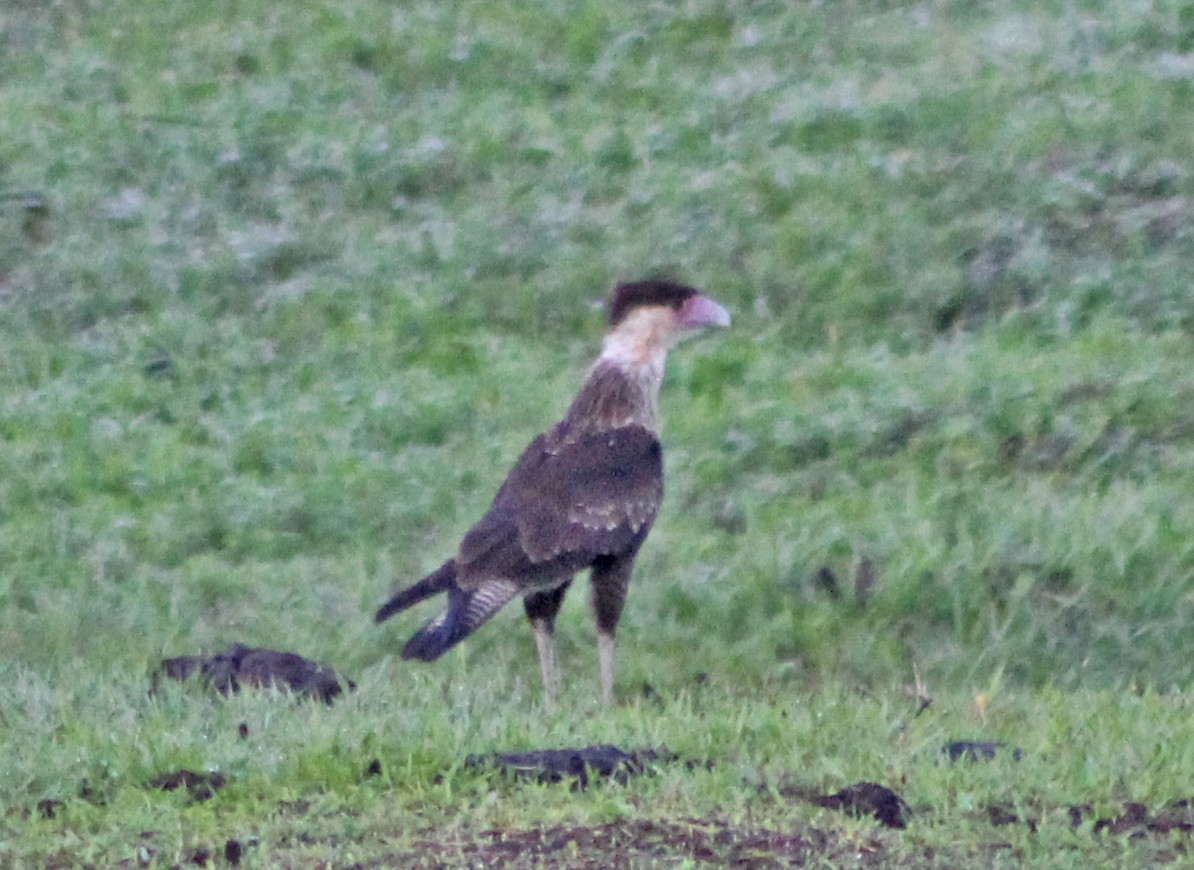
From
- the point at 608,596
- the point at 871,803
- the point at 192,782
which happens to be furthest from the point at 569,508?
the point at 871,803

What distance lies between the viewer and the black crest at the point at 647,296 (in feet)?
25.6

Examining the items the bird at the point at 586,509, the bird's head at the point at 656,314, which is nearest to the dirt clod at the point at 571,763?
the bird at the point at 586,509

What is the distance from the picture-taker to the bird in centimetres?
711

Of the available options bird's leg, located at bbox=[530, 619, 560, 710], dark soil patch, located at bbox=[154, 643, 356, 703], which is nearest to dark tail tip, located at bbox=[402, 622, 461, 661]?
dark soil patch, located at bbox=[154, 643, 356, 703]

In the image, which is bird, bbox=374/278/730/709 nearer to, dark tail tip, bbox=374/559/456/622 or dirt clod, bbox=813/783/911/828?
dark tail tip, bbox=374/559/456/622

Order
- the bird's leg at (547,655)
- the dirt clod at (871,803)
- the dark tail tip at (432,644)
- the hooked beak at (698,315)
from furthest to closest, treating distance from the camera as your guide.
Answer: the hooked beak at (698,315) < the bird's leg at (547,655) < the dark tail tip at (432,644) < the dirt clod at (871,803)

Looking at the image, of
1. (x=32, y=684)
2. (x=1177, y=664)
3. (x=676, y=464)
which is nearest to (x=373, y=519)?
(x=676, y=464)

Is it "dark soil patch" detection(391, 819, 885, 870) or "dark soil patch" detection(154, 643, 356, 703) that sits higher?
"dark soil patch" detection(391, 819, 885, 870)

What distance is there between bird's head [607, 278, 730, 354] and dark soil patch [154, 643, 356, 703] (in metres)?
1.69

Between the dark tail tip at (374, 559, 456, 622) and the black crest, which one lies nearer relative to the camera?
the dark tail tip at (374, 559, 456, 622)

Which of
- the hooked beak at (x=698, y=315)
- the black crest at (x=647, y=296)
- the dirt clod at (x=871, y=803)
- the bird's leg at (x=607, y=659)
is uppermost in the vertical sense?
the black crest at (x=647, y=296)

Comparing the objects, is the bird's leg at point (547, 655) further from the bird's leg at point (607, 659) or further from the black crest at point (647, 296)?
the black crest at point (647, 296)

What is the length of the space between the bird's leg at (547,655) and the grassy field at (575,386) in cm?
18

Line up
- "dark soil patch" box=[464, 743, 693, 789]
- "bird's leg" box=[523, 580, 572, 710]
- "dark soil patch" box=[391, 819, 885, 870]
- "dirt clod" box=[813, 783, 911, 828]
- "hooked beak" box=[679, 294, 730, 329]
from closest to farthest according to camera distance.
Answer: "dark soil patch" box=[391, 819, 885, 870], "dirt clod" box=[813, 783, 911, 828], "dark soil patch" box=[464, 743, 693, 789], "bird's leg" box=[523, 580, 572, 710], "hooked beak" box=[679, 294, 730, 329]
